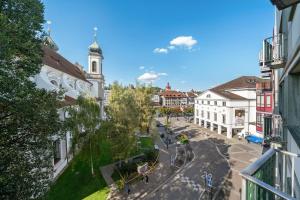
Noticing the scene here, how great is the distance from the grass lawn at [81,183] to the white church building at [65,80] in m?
1.41

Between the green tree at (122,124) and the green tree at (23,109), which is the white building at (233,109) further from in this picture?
the green tree at (23,109)

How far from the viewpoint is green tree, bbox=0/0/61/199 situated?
5.87 m

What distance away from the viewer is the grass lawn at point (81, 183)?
13.8 meters

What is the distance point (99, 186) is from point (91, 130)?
465 cm

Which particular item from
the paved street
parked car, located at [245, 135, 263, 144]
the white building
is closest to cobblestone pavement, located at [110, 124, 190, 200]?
the paved street

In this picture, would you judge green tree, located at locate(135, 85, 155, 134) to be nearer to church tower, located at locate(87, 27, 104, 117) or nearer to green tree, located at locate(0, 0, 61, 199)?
green tree, located at locate(0, 0, 61, 199)

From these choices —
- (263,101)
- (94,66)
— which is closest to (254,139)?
(263,101)

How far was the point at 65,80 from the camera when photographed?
26891mm

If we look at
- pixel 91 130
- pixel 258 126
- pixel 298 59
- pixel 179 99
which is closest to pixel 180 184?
pixel 91 130

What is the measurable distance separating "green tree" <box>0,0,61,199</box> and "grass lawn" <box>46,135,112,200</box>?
24.6 feet

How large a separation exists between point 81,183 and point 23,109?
38.3ft

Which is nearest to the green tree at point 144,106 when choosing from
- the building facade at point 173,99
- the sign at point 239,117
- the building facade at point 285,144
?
the building facade at point 285,144

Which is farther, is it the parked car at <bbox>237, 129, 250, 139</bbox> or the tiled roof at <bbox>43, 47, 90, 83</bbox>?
the parked car at <bbox>237, 129, 250, 139</bbox>

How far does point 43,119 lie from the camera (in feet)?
23.0
